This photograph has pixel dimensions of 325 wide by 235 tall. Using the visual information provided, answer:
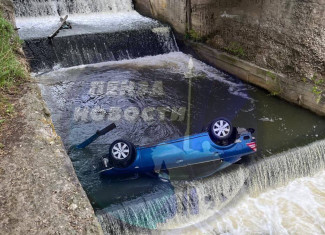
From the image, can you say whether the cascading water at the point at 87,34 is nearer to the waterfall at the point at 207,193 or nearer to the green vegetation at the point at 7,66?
the green vegetation at the point at 7,66

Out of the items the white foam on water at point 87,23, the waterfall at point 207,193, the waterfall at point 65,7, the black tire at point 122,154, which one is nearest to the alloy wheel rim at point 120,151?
the black tire at point 122,154

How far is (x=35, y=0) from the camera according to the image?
37.0 feet

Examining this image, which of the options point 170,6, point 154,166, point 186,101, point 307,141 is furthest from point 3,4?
point 307,141

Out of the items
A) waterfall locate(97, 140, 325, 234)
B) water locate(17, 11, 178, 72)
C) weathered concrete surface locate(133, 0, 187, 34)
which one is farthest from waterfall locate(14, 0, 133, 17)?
waterfall locate(97, 140, 325, 234)

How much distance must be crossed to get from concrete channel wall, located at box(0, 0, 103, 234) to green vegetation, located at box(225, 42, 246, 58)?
234 inches

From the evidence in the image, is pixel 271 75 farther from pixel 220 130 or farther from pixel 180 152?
pixel 180 152

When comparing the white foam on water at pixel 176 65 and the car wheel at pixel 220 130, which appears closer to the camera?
the car wheel at pixel 220 130

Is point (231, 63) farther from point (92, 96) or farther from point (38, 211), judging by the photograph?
point (38, 211)

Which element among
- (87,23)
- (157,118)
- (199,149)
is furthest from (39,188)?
(87,23)

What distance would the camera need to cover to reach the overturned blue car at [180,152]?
15.0ft

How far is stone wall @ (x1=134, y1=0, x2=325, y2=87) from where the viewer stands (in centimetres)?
631

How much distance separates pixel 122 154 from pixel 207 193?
4.65 feet

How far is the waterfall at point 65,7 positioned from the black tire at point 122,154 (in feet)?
28.8

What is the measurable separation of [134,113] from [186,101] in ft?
4.40
